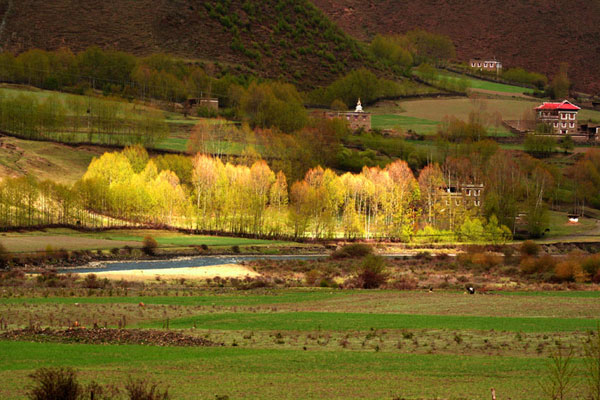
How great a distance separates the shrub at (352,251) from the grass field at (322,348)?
37.8m

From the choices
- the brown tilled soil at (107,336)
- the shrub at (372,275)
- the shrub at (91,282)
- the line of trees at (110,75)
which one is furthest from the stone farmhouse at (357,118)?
the brown tilled soil at (107,336)

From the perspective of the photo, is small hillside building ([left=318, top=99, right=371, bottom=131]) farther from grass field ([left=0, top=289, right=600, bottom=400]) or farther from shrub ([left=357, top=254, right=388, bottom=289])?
grass field ([left=0, top=289, right=600, bottom=400])

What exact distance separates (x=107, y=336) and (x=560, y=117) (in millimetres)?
158317

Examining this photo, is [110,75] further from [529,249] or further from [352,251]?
[529,249]

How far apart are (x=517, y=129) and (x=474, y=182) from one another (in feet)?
206

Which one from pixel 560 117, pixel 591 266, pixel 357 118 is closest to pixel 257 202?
pixel 591 266

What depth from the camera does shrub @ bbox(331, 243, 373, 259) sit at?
88.9 meters

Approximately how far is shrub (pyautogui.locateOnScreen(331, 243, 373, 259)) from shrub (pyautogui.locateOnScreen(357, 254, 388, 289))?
21314 millimetres

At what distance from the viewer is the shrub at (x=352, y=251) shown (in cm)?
8894

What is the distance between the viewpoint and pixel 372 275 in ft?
208

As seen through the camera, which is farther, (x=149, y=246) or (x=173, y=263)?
(x=149, y=246)

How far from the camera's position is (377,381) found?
89.5 feet

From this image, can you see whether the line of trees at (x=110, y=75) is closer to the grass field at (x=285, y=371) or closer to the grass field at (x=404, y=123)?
the grass field at (x=404, y=123)

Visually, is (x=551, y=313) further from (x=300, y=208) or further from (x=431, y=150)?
(x=431, y=150)
